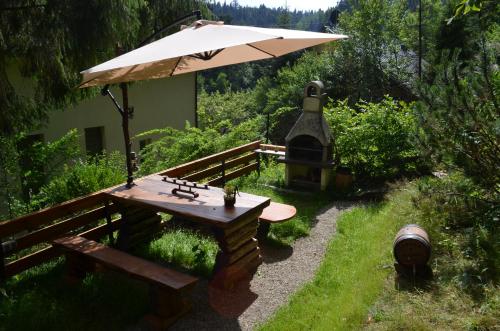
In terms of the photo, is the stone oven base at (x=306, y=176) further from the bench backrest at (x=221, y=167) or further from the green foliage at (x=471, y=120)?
the green foliage at (x=471, y=120)

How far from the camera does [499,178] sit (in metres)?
4.81

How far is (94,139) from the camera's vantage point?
13.4m

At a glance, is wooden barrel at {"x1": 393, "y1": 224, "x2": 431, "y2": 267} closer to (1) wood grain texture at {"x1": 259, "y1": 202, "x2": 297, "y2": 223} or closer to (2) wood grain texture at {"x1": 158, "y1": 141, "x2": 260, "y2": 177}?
(1) wood grain texture at {"x1": 259, "y1": 202, "x2": 297, "y2": 223}

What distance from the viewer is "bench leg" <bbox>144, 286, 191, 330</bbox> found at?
4.12 meters

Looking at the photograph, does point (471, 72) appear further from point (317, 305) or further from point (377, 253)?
point (317, 305)

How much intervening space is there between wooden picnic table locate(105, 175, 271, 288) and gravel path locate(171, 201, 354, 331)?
0.72ft

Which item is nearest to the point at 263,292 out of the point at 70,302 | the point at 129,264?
the point at 129,264

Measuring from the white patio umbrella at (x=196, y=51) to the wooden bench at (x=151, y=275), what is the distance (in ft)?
4.11

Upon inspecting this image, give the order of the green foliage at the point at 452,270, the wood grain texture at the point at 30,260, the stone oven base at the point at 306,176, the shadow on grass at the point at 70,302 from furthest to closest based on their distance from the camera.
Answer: the stone oven base at the point at 306,176, the wood grain texture at the point at 30,260, the shadow on grass at the point at 70,302, the green foliage at the point at 452,270

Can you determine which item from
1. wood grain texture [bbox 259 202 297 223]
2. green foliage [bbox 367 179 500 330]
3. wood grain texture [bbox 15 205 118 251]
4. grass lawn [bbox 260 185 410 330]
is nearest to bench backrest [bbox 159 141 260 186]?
wood grain texture [bbox 15 205 118 251]

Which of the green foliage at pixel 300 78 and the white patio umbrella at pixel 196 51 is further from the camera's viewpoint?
the green foliage at pixel 300 78

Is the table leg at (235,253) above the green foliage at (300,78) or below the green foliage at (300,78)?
below

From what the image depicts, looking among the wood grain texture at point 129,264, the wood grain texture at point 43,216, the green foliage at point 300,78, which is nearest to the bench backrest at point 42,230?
the wood grain texture at point 43,216

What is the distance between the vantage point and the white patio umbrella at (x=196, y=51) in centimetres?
415
